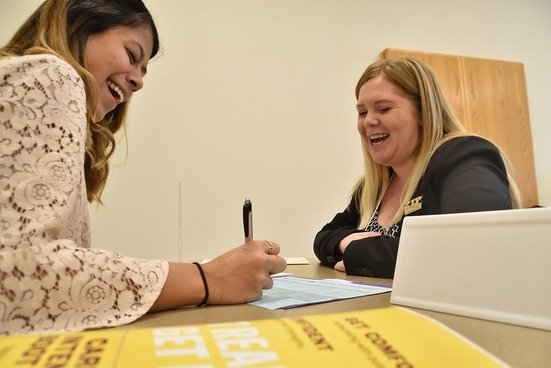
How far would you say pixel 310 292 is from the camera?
0.73 metres

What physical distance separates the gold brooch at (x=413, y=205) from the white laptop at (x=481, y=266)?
0.52 metres

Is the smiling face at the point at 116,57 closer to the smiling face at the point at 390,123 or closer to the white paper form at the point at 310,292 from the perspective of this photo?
the white paper form at the point at 310,292

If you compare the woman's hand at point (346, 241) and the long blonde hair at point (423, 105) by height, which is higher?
the long blonde hair at point (423, 105)

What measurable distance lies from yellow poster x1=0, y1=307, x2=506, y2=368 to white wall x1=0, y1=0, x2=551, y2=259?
201 centimetres

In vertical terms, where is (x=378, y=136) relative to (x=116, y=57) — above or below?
below

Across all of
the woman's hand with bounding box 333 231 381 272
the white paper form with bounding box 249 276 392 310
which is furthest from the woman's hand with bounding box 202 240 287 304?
the woman's hand with bounding box 333 231 381 272

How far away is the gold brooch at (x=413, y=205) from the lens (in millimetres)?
1102

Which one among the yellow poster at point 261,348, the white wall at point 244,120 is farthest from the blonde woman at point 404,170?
the white wall at point 244,120

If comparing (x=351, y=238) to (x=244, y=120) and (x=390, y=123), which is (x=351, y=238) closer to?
(x=390, y=123)

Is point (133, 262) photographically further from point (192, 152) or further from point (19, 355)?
point (192, 152)

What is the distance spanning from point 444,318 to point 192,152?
81.0 inches

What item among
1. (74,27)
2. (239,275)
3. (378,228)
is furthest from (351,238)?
(74,27)

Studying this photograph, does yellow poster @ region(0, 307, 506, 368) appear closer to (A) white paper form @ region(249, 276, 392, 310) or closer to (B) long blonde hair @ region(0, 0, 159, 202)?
(A) white paper form @ region(249, 276, 392, 310)

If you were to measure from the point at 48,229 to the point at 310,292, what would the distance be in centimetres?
42
